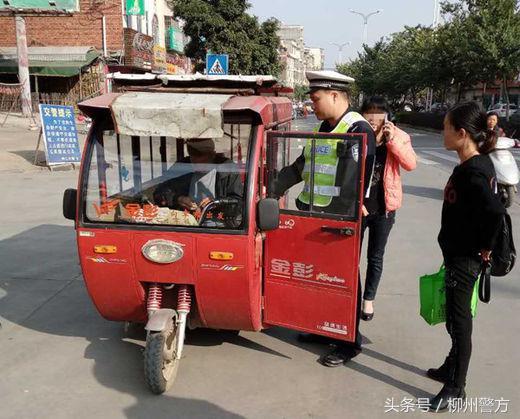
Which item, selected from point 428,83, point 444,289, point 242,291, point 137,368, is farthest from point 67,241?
point 428,83

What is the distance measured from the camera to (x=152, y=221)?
3.30 m

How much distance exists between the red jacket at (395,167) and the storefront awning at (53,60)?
22.7 metres

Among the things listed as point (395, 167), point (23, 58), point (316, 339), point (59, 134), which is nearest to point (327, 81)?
point (395, 167)

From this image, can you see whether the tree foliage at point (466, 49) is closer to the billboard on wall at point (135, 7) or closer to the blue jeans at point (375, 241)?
the billboard on wall at point (135, 7)

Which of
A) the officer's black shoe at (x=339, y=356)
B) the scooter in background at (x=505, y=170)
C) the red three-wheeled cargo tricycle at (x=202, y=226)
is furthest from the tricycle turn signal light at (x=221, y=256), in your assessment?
the scooter in background at (x=505, y=170)

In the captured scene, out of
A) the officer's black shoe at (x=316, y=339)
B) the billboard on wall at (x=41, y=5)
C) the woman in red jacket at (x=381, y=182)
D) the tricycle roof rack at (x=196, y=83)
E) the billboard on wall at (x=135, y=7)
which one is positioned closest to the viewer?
the tricycle roof rack at (x=196, y=83)

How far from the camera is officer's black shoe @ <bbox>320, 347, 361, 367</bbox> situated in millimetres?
3631

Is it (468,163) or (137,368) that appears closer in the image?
(468,163)

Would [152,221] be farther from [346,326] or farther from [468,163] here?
[468,163]

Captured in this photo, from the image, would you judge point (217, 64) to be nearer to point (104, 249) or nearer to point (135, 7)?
point (104, 249)

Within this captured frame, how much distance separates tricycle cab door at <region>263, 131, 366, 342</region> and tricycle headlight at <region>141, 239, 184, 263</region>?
1.96 feet

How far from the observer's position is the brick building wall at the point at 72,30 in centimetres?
2514

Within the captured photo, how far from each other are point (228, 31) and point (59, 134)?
13.6 metres

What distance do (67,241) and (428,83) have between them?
26.5 meters
